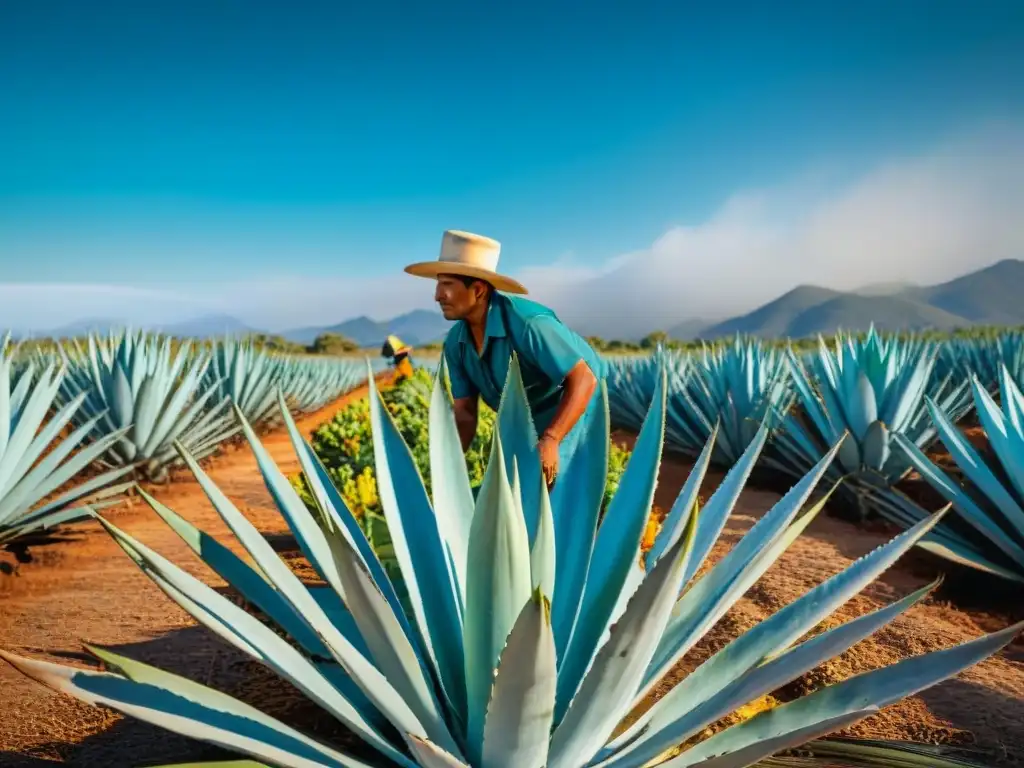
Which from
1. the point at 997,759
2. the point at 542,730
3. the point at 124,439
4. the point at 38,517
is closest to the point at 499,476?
the point at 542,730

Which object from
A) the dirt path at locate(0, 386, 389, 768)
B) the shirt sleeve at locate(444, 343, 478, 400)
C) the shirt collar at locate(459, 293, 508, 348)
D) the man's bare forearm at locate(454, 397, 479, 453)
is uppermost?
the shirt collar at locate(459, 293, 508, 348)

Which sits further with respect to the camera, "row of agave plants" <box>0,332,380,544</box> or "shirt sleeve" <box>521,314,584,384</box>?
"row of agave plants" <box>0,332,380,544</box>

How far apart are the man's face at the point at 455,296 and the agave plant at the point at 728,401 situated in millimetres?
3199

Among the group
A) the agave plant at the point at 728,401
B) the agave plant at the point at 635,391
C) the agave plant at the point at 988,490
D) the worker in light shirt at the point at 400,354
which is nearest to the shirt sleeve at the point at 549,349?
the agave plant at the point at 988,490

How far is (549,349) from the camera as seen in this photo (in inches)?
89.4

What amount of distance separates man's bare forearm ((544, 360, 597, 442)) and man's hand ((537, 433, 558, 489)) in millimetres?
54

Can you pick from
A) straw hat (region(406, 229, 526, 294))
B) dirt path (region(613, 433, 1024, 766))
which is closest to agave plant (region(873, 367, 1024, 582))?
dirt path (region(613, 433, 1024, 766))

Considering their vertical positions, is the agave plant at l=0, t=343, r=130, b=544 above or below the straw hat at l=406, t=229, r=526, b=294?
below

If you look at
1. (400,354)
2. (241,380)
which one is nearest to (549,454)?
(241,380)

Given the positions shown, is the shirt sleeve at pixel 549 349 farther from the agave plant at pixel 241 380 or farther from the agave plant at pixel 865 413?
the agave plant at pixel 241 380

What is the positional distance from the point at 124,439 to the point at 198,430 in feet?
1.89

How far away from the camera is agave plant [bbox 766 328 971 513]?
4160mm

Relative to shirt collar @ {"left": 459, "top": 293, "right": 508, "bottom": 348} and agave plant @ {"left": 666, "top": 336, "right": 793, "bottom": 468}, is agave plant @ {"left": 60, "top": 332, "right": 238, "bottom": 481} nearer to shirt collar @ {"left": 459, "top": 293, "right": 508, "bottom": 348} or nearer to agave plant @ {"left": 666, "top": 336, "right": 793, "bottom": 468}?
shirt collar @ {"left": 459, "top": 293, "right": 508, "bottom": 348}

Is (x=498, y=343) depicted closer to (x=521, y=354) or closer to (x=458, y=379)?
(x=521, y=354)
